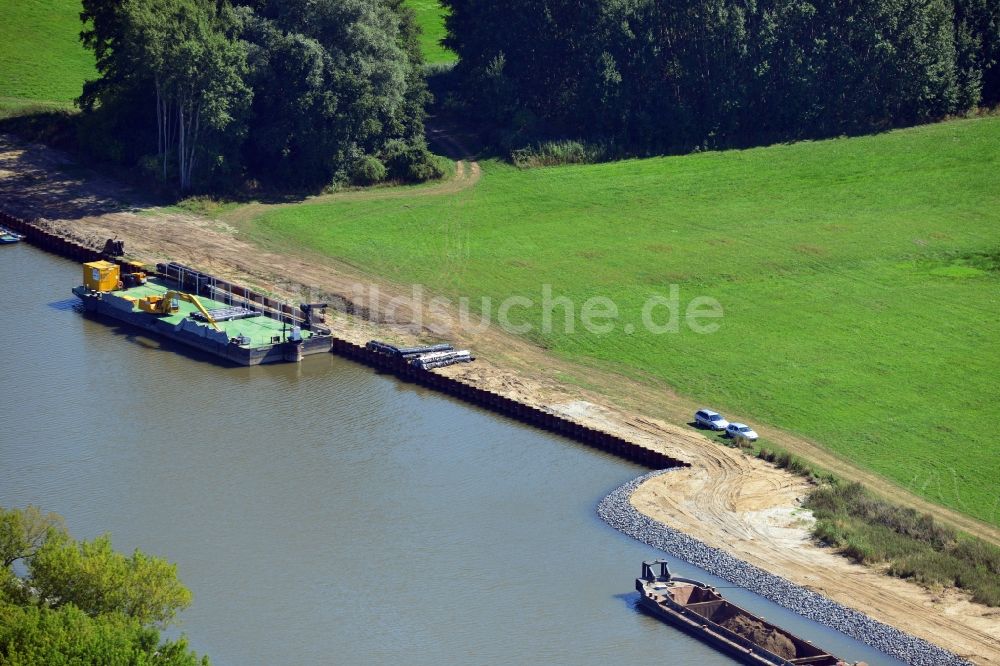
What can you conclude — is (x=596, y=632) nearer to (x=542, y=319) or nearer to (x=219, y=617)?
(x=219, y=617)

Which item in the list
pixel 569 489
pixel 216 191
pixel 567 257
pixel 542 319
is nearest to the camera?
pixel 569 489

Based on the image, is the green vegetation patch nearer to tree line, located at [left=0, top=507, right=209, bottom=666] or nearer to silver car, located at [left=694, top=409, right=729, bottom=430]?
silver car, located at [left=694, top=409, right=729, bottom=430]

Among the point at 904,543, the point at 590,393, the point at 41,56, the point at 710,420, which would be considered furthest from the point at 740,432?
the point at 41,56

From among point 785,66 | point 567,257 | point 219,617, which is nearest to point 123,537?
point 219,617

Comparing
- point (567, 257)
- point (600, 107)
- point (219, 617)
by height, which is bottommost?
point (219, 617)

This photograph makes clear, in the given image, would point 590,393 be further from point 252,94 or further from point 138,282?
point 252,94
